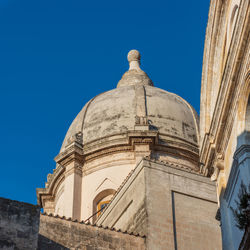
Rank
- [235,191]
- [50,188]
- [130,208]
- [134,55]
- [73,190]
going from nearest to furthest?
[235,191] < [130,208] < [73,190] < [50,188] < [134,55]

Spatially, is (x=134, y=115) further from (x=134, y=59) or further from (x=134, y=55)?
(x=134, y=55)

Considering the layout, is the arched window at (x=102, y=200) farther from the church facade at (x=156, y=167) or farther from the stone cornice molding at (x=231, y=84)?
the stone cornice molding at (x=231, y=84)

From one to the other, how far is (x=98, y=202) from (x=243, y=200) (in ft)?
73.0

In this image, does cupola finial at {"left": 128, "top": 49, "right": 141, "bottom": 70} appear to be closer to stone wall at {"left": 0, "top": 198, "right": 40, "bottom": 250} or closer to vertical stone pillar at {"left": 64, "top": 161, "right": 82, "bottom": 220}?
vertical stone pillar at {"left": 64, "top": 161, "right": 82, "bottom": 220}

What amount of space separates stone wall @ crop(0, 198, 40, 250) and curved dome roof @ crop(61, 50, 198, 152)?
53.3ft

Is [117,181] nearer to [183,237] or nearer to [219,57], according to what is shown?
[183,237]

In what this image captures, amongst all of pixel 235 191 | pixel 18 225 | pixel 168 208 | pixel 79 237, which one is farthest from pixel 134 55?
pixel 235 191

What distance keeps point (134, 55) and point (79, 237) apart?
27.2 m

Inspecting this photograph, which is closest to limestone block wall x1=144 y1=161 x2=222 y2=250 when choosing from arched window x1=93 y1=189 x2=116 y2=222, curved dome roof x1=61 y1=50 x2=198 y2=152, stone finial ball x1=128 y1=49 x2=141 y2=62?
arched window x1=93 y1=189 x2=116 y2=222

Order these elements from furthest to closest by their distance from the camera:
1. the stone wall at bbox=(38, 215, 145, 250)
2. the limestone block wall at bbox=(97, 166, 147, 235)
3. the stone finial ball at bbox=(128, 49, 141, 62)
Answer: the stone finial ball at bbox=(128, 49, 141, 62), the limestone block wall at bbox=(97, 166, 147, 235), the stone wall at bbox=(38, 215, 145, 250)

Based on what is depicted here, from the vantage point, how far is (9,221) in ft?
55.6

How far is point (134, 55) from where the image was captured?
4534 cm

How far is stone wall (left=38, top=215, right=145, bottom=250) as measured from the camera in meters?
19.3

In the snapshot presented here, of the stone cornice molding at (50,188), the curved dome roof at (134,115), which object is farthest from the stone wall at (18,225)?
the stone cornice molding at (50,188)
